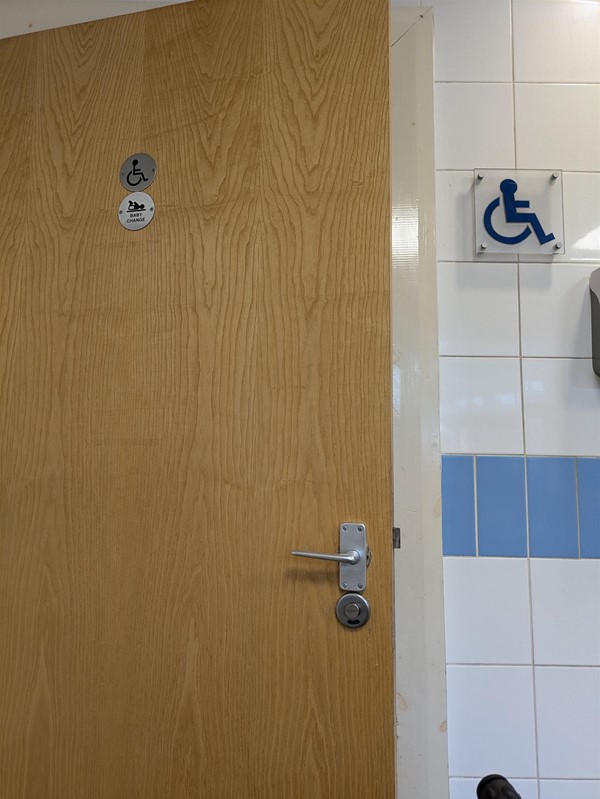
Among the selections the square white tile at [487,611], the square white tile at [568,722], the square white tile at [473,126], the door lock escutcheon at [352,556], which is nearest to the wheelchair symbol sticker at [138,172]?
the square white tile at [473,126]

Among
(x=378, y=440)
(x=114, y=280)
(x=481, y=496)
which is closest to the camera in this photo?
(x=378, y=440)

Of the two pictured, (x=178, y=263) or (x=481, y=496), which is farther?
(x=481, y=496)

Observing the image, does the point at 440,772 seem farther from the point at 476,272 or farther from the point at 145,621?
the point at 476,272

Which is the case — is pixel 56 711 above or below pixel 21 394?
below

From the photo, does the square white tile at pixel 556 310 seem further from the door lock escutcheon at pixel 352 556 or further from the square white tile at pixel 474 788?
the square white tile at pixel 474 788

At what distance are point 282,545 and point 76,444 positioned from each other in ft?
1.37

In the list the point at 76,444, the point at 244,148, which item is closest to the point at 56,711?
the point at 76,444

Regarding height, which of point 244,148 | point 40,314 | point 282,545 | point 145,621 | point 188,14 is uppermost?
point 188,14

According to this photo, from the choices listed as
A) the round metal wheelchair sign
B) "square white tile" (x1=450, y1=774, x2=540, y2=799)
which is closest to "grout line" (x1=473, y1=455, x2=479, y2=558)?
"square white tile" (x1=450, y1=774, x2=540, y2=799)

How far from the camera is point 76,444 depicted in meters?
1.09

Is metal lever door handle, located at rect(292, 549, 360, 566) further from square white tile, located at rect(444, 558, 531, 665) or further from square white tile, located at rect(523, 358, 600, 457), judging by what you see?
square white tile, located at rect(523, 358, 600, 457)

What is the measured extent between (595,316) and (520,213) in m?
0.26

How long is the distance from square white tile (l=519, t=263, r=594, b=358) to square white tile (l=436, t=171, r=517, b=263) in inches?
2.8

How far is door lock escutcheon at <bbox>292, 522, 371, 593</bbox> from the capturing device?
3.13ft
